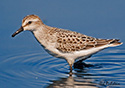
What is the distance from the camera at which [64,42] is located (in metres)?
11.1

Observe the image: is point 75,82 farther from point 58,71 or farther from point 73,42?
point 73,42

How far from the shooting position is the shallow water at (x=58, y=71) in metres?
9.91

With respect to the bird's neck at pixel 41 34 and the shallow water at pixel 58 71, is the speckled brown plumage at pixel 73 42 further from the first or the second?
the shallow water at pixel 58 71

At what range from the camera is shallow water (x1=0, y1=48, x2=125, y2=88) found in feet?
32.5

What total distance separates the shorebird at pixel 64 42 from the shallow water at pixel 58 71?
55cm

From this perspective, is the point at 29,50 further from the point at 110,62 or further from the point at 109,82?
the point at 109,82

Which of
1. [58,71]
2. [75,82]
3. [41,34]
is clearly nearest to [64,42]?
[41,34]

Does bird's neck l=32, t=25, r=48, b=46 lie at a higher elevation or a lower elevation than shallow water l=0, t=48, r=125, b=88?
higher

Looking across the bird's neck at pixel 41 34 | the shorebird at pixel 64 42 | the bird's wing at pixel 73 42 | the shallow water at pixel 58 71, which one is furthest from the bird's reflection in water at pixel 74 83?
the bird's neck at pixel 41 34

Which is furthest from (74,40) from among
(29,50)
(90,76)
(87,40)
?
(29,50)

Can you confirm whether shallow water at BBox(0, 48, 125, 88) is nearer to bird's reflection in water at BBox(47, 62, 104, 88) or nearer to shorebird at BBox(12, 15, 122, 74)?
bird's reflection in water at BBox(47, 62, 104, 88)

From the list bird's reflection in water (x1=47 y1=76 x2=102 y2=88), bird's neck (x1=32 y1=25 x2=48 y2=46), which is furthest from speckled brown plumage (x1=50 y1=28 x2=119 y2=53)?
bird's reflection in water (x1=47 y1=76 x2=102 y2=88)

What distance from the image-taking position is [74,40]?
11.2 metres

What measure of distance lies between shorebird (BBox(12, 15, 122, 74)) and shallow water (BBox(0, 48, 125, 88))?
55 cm
